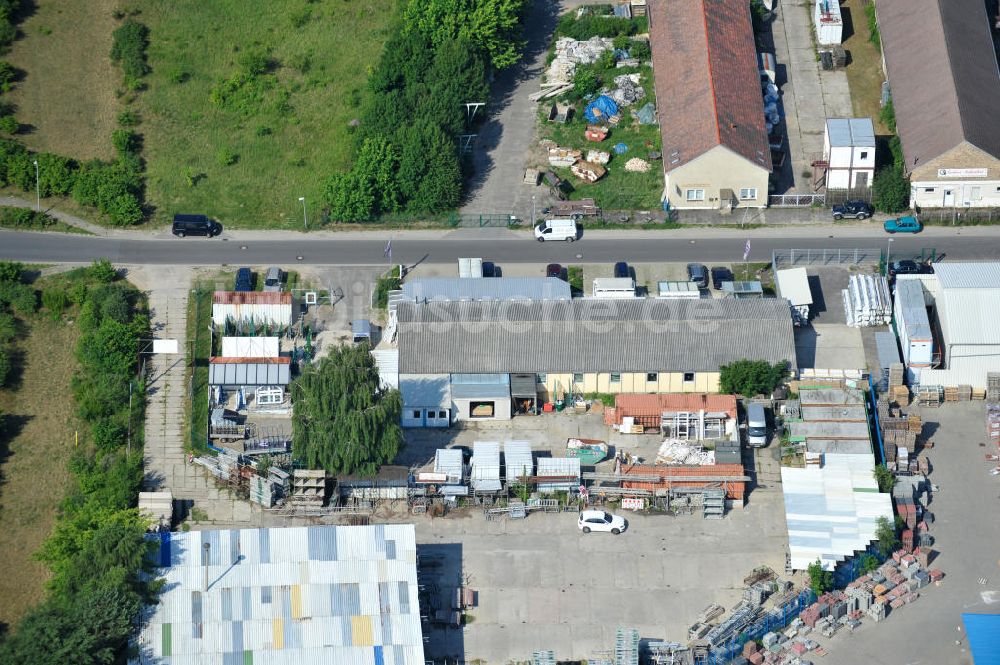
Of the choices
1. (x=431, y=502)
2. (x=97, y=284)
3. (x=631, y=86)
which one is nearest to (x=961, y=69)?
Result: (x=631, y=86)

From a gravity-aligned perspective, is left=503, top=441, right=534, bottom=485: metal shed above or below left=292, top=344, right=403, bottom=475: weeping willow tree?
below

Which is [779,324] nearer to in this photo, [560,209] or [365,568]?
[560,209]

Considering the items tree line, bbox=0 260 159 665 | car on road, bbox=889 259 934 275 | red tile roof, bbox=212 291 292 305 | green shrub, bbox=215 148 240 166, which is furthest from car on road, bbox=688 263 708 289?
tree line, bbox=0 260 159 665

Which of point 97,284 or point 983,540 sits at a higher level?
point 97,284

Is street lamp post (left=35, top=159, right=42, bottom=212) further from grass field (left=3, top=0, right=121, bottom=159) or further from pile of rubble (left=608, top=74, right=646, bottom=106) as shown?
pile of rubble (left=608, top=74, right=646, bottom=106)

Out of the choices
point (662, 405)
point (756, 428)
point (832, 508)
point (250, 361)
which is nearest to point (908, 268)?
point (756, 428)

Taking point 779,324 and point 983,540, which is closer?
point 983,540

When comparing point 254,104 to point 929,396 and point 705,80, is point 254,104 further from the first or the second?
point 929,396
